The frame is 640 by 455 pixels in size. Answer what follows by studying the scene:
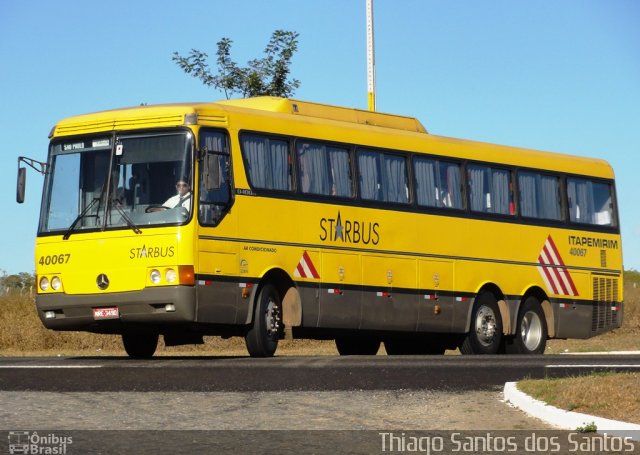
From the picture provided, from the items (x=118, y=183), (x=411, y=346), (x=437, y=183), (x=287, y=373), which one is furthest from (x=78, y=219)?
(x=411, y=346)

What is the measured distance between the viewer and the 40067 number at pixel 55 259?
816 inches

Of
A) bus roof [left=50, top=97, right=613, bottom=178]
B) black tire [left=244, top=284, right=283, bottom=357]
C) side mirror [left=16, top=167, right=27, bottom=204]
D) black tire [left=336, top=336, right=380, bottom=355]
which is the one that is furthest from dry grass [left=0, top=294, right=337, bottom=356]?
side mirror [left=16, top=167, right=27, bottom=204]

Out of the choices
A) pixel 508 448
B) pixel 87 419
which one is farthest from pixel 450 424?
pixel 87 419

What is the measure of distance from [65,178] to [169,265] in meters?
2.43

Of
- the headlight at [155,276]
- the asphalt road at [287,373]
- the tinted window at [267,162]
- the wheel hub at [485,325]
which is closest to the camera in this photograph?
the asphalt road at [287,373]

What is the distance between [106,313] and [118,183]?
6.03 ft

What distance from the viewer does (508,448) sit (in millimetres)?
10812

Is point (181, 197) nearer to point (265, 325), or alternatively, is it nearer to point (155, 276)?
point (155, 276)

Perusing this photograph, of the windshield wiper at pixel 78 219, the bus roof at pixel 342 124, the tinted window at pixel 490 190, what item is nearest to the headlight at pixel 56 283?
the windshield wiper at pixel 78 219

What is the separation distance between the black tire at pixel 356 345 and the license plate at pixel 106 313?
24.8 feet

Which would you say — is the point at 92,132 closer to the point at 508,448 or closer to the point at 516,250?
the point at 516,250

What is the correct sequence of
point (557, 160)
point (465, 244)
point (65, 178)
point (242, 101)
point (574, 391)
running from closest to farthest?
point (574, 391) < point (65, 178) < point (242, 101) < point (465, 244) < point (557, 160)

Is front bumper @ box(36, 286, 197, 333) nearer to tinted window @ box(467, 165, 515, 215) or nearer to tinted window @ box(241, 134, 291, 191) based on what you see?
tinted window @ box(241, 134, 291, 191)

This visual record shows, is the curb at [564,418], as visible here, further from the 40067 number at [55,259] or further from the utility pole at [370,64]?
the utility pole at [370,64]
